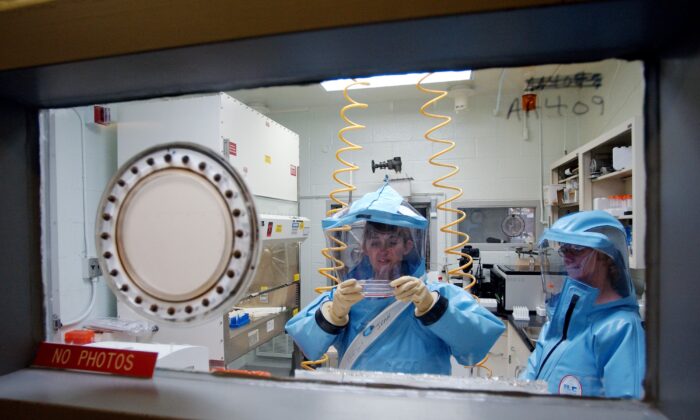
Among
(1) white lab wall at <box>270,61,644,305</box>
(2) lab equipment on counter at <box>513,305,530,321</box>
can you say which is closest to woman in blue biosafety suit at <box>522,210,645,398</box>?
(2) lab equipment on counter at <box>513,305,530,321</box>

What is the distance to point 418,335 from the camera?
4.42 feet

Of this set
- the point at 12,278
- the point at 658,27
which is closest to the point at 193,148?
the point at 12,278

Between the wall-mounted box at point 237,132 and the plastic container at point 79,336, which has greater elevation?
the wall-mounted box at point 237,132

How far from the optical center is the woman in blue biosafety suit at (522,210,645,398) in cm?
131

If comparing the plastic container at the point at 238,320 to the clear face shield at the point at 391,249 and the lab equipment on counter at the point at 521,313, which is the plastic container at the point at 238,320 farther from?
the lab equipment on counter at the point at 521,313

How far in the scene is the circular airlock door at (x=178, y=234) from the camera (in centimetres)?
32

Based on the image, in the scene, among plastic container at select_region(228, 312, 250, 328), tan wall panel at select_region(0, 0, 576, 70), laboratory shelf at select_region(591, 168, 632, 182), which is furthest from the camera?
laboratory shelf at select_region(591, 168, 632, 182)

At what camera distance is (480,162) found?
4.00 m

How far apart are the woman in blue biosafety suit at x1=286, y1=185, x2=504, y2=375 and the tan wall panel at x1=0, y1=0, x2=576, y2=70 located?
97cm

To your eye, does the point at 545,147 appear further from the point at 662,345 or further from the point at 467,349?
the point at 662,345

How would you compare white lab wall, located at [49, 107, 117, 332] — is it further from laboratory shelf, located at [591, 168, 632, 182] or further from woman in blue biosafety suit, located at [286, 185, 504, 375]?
laboratory shelf, located at [591, 168, 632, 182]

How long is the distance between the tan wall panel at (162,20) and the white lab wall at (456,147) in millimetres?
3864

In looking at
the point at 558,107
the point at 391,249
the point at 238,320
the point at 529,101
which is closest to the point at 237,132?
the point at 238,320

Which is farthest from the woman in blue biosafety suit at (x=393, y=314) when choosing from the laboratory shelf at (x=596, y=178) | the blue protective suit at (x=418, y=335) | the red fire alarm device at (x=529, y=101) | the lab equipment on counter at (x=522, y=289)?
the red fire alarm device at (x=529, y=101)
